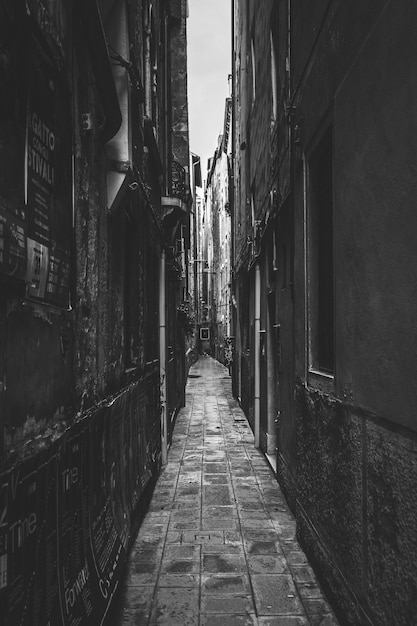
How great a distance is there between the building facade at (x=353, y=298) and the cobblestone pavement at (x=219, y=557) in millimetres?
293

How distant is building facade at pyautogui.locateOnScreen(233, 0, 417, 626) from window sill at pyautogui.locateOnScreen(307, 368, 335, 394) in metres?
0.02

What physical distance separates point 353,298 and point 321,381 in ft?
4.05

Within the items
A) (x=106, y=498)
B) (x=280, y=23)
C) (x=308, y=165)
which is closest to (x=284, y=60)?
(x=280, y=23)

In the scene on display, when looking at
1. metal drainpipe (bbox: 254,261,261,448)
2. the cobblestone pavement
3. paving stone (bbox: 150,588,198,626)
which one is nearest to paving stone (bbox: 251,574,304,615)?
the cobblestone pavement

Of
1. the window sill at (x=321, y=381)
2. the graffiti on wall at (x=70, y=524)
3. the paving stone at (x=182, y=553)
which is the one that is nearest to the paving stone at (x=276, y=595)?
the paving stone at (x=182, y=553)

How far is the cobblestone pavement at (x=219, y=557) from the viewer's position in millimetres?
3871

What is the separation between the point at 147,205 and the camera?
6.92m

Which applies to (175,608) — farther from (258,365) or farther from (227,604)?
(258,365)

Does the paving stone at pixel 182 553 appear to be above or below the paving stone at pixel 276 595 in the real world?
below

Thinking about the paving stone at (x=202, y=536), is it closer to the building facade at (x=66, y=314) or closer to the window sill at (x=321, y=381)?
the building facade at (x=66, y=314)

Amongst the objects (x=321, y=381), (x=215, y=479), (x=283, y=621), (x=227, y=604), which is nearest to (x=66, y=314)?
(x=321, y=381)

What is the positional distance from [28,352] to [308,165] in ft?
11.7

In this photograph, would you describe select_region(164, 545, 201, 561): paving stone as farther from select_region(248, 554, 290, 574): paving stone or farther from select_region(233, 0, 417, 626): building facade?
select_region(233, 0, 417, 626): building facade

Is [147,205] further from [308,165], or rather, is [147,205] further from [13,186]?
[13,186]
